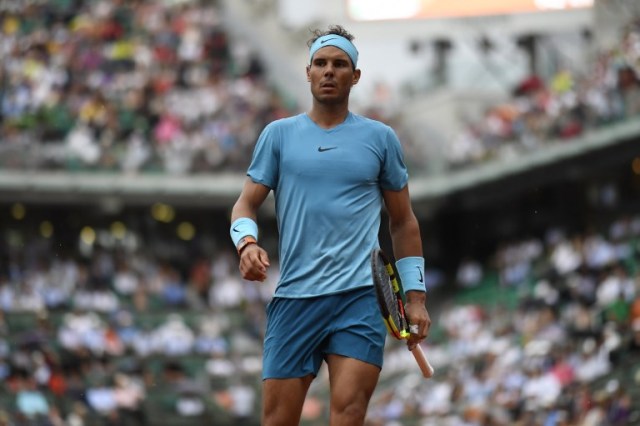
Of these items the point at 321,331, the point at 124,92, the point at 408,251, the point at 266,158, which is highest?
the point at 266,158

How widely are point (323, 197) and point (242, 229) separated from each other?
372mm

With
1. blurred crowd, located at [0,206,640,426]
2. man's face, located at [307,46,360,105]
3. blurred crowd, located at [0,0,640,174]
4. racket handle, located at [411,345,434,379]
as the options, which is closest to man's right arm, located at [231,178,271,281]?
man's face, located at [307,46,360,105]

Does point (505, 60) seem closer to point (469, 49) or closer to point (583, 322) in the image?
point (469, 49)

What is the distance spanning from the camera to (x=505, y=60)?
31.8m

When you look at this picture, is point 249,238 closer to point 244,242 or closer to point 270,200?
point 244,242

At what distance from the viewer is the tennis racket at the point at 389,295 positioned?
6.25m

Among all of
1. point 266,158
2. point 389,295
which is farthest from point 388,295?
point 266,158

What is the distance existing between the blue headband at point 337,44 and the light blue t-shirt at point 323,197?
0.98ft

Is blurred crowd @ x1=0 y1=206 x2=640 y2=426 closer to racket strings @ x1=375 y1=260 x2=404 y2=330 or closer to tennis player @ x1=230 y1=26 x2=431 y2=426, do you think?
racket strings @ x1=375 y1=260 x2=404 y2=330

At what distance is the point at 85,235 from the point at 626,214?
1123 cm

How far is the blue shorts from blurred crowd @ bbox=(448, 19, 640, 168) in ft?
52.2

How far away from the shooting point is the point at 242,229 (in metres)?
6.34

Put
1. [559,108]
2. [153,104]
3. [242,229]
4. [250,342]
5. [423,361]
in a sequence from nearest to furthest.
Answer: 1. [242,229]
2. [423,361]
3. [559,108]
4. [250,342]
5. [153,104]

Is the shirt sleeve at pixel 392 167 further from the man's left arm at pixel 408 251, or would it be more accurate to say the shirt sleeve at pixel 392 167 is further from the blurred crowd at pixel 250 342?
the blurred crowd at pixel 250 342
